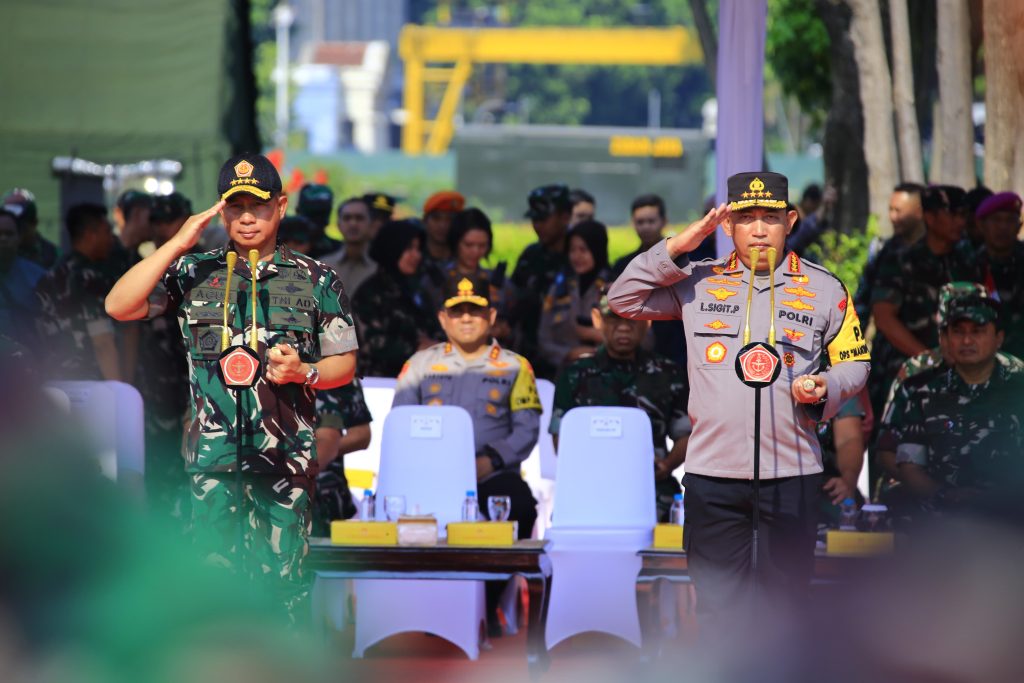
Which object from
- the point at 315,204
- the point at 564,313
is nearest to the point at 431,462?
the point at 564,313

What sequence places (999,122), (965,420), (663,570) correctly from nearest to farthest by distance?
1. (663,570)
2. (965,420)
3. (999,122)

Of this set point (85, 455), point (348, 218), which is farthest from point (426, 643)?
point (85, 455)

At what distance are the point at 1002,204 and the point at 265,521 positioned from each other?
531 cm

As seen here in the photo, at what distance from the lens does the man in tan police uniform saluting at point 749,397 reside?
5.36 m

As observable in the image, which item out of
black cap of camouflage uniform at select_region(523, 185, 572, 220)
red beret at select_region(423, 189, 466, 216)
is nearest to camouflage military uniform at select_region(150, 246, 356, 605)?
black cap of camouflage uniform at select_region(523, 185, 572, 220)

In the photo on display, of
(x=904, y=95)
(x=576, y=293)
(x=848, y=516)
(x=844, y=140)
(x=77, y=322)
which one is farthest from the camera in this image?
(x=844, y=140)

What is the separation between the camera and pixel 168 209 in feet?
34.0

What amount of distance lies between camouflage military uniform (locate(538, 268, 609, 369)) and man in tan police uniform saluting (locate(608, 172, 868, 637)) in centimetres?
434

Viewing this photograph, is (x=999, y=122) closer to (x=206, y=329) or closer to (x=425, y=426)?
(x=425, y=426)

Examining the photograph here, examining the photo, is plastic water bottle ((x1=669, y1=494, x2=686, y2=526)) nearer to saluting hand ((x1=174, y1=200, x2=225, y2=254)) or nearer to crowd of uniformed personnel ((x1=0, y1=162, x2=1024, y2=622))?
crowd of uniformed personnel ((x1=0, y1=162, x2=1024, y2=622))

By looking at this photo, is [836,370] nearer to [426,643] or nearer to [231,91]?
[426,643]

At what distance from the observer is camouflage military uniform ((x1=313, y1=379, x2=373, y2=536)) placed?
24.6 ft

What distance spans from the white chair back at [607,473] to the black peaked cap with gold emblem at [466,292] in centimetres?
77

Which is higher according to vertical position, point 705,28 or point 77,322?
point 705,28
